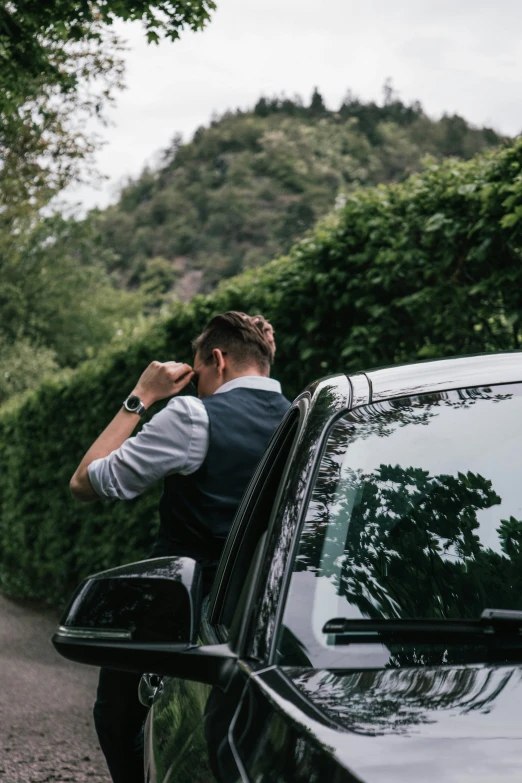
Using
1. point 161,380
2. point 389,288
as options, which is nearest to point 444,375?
point 161,380

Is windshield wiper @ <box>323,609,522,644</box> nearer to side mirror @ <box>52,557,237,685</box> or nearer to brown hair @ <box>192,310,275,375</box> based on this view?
side mirror @ <box>52,557,237,685</box>

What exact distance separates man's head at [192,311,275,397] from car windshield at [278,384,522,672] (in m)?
1.63

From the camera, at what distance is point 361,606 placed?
1.69 meters

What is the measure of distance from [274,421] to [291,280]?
12.6 ft

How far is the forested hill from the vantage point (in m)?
87.9

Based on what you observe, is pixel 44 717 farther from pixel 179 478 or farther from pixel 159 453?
pixel 159 453

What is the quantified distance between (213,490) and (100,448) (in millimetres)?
482

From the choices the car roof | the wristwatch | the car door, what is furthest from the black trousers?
the car roof

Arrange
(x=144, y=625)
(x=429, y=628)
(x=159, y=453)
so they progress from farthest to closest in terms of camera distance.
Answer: (x=159, y=453), (x=144, y=625), (x=429, y=628)

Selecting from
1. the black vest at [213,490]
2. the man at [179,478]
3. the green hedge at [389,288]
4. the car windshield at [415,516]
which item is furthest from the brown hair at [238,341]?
the green hedge at [389,288]

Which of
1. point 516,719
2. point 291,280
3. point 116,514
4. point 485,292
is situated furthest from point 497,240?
point 116,514

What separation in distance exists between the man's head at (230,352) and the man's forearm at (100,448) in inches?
12.2

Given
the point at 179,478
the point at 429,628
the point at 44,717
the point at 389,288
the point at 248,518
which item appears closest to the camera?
the point at 429,628

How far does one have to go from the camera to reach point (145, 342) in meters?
10.3
